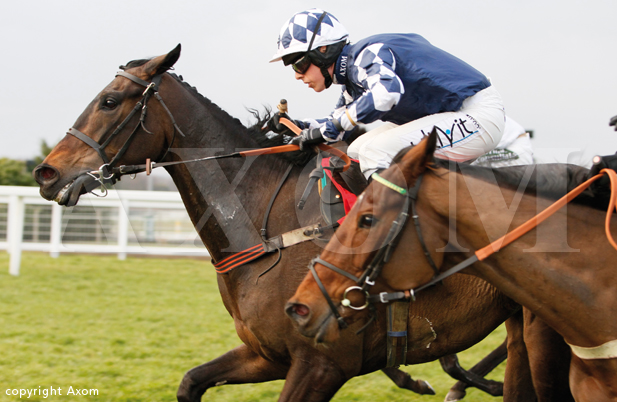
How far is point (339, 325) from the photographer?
224 centimetres

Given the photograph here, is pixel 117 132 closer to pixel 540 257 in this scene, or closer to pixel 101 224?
pixel 540 257

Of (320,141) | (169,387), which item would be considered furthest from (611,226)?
(169,387)

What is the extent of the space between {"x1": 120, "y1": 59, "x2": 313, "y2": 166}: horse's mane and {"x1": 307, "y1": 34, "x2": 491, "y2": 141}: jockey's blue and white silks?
403mm

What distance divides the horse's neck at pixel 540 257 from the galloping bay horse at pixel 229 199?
71 centimetres

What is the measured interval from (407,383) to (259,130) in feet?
7.24

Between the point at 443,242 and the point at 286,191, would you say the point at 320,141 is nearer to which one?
the point at 286,191

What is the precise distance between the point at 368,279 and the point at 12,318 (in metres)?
5.18

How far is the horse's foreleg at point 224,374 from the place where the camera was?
11.1ft

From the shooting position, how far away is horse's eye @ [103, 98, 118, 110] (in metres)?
3.17

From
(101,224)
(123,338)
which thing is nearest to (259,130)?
(123,338)

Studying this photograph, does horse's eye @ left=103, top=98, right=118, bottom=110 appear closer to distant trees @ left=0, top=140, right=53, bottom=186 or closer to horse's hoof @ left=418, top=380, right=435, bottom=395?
horse's hoof @ left=418, top=380, right=435, bottom=395

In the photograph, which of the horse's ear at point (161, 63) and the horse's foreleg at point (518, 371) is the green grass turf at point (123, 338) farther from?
the horse's ear at point (161, 63)

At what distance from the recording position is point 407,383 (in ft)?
14.2

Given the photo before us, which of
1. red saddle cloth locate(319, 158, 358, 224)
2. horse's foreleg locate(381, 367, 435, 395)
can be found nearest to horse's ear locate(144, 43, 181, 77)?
red saddle cloth locate(319, 158, 358, 224)
